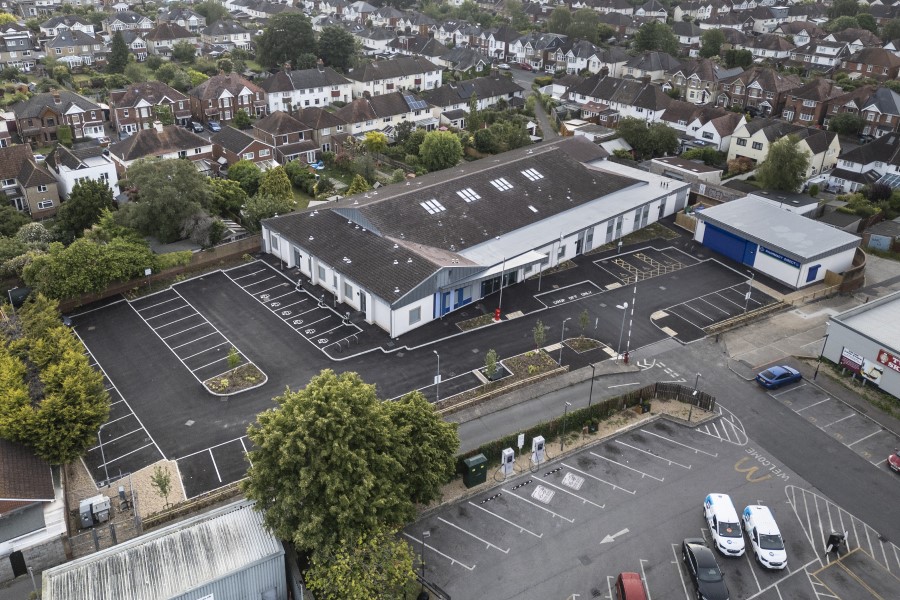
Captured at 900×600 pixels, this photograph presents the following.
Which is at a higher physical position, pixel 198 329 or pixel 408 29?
pixel 408 29

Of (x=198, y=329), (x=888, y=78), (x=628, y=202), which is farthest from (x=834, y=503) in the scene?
(x=888, y=78)

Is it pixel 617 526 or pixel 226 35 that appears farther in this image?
pixel 226 35

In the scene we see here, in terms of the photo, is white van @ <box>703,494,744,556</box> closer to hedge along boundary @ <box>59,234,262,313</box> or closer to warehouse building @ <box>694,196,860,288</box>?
warehouse building @ <box>694,196,860,288</box>

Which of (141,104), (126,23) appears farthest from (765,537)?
(126,23)

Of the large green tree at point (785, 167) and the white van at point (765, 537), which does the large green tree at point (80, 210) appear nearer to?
the white van at point (765, 537)

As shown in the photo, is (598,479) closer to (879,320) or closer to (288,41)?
(879,320)

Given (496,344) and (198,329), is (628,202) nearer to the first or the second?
(496,344)

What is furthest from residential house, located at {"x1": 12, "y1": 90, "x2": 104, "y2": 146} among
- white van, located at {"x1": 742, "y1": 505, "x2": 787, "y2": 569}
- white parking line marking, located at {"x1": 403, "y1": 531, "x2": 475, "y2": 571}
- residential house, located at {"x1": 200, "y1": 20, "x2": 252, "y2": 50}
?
white van, located at {"x1": 742, "y1": 505, "x2": 787, "y2": 569}
